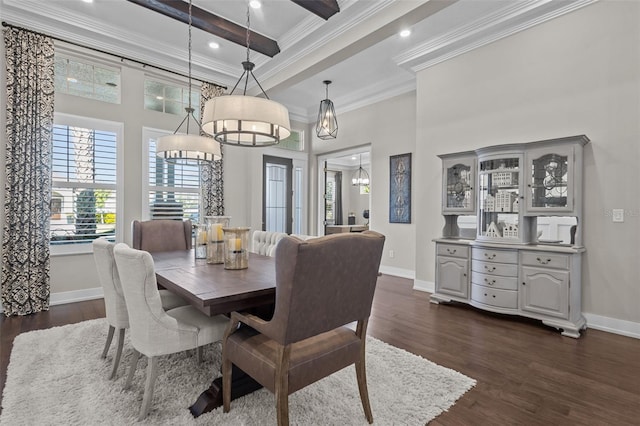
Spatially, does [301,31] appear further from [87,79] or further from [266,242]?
[87,79]

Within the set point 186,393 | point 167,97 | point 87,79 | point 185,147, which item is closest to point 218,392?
point 186,393

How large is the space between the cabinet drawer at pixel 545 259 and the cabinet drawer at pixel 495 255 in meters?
0.09

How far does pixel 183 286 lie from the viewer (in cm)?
186

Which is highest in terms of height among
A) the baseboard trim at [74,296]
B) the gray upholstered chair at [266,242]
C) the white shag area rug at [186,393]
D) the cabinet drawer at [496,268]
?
the gray upholstered chair at [266,242]

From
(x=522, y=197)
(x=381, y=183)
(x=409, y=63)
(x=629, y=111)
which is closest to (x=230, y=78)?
(x=409, y=63)

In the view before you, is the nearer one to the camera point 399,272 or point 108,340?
point 108,340

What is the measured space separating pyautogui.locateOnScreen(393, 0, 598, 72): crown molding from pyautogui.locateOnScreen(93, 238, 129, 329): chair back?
431 cm

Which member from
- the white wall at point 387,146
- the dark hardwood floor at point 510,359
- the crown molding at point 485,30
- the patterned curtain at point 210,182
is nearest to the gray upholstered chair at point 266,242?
the dark hardwood floor at point 510,359

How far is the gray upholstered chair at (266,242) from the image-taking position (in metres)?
3.21

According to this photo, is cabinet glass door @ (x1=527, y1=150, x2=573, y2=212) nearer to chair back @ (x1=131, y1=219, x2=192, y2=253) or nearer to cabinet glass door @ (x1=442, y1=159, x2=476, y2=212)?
cabinet glass door @ (x1=442, y1=159, x2=476, y2=212)

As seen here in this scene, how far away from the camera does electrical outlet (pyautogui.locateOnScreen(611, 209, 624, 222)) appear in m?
3.04

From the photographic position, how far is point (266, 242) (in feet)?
11.0

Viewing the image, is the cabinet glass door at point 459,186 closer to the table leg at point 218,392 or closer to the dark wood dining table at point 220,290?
the dark wood dining table at point 220,290

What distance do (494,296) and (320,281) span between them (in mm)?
2834
